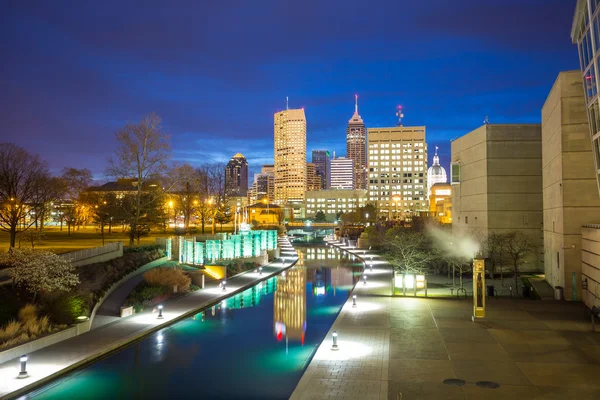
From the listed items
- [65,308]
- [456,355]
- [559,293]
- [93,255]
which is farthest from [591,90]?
[93,255]

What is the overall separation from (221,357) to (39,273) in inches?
360

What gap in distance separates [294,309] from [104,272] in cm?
1141

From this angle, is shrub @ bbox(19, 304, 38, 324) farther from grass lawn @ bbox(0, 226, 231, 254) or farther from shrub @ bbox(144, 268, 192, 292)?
grass lawn @ bbox(0, 226, 231, 254)

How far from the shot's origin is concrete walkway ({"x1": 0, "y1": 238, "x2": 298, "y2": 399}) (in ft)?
46.0

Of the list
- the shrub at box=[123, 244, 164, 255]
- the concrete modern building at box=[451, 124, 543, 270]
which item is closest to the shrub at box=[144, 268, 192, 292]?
the shrub at box=[123, 244, 164, 255]

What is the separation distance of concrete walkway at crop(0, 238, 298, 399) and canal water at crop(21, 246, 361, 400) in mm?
328

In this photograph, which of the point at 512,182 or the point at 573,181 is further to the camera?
the point at 512,182

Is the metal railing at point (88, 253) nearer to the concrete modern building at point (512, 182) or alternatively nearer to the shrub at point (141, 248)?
the shrub at point (141, 248)

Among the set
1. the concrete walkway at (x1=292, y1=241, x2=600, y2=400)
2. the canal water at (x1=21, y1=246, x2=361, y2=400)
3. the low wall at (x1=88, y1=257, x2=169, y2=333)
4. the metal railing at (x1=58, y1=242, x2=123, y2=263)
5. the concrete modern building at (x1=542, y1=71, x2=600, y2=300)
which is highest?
the concrete modern building at (x1=542, y1=71, x2=600, y2=300)

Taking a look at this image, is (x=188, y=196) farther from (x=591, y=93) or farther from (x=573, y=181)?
(x=591, y=93)

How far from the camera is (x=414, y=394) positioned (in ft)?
41.7

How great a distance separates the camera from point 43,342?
1753 cm

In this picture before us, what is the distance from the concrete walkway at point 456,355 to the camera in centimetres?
1302

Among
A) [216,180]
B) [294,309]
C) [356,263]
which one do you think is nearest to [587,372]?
[294,309]
